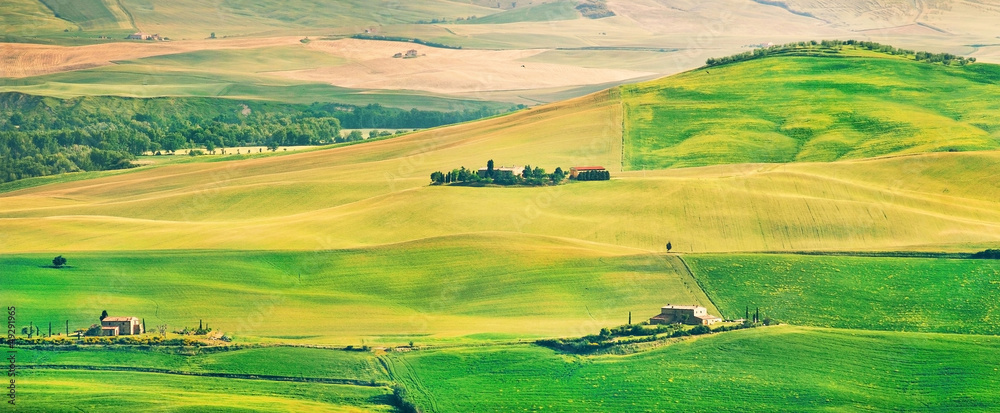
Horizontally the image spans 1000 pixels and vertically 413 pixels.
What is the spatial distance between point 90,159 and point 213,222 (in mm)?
52499

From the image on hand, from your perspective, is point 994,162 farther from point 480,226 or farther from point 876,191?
point 480,226

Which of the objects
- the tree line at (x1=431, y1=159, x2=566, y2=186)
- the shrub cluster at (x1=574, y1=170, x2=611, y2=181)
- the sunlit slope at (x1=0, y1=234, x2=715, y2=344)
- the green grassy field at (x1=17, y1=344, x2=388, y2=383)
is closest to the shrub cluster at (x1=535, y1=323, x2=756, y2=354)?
the sunlit slope at (x1=0, y1=234, x2=715, y2=344)

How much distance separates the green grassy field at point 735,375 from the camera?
69500 mm

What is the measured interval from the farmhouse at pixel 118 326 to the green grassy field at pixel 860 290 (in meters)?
39.3

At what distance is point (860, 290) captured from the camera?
8719cm

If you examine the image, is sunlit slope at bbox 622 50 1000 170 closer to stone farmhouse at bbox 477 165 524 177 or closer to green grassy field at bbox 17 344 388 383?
stone farmhouse at bbox 477 165 524 177

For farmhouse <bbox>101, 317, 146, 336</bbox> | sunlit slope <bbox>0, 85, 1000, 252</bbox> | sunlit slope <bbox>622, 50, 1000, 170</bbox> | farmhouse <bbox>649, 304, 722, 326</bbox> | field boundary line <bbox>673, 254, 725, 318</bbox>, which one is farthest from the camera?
sunlit slope <bbox>622, 50, 1000, 170</bbox>

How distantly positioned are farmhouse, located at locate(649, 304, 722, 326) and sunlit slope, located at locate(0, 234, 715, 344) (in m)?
2.04

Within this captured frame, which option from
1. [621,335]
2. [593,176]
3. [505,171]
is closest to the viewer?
[621,335]

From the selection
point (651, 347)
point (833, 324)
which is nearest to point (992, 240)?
point (833, 324)

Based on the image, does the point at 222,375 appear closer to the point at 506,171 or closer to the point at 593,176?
the point at 506,171

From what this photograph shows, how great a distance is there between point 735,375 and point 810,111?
3215 inches

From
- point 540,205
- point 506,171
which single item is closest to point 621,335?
point 540,205

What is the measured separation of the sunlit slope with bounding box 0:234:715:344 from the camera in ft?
285
